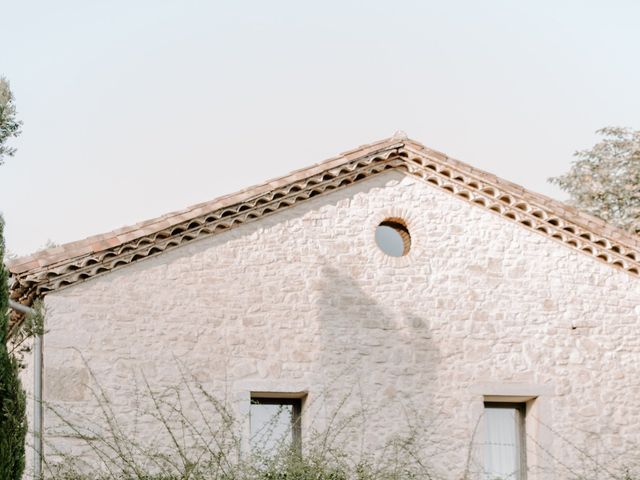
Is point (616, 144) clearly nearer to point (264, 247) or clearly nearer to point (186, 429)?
point (264, 247)

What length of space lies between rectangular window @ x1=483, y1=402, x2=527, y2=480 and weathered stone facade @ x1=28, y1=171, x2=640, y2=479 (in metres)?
0.20

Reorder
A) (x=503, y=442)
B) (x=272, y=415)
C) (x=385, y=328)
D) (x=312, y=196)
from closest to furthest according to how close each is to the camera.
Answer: (x=272, y=415), (x=385, y=328), (x=312, y=196), (x=503, y=442)

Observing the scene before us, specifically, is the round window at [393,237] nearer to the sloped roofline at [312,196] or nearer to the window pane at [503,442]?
the sloped roofline at [312,196]

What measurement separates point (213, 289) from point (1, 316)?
3.58 m

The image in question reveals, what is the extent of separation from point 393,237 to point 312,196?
1.16 m

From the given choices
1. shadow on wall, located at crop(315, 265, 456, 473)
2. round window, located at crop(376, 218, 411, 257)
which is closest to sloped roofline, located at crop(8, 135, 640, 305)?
round window, located at crop(376, 218, 411, 257)

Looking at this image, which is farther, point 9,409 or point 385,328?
point 385,328

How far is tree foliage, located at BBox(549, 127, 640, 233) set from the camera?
24.5 meters

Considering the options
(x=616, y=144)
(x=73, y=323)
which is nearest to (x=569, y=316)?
(x=73, y=323)

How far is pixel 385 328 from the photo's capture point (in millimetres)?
13406

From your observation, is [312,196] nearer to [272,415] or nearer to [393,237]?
[393,237]

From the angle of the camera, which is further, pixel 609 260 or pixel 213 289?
pixel 609 260

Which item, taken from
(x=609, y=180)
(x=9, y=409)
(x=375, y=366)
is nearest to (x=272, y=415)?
(x=375, y=366)

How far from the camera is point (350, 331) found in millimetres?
13273
